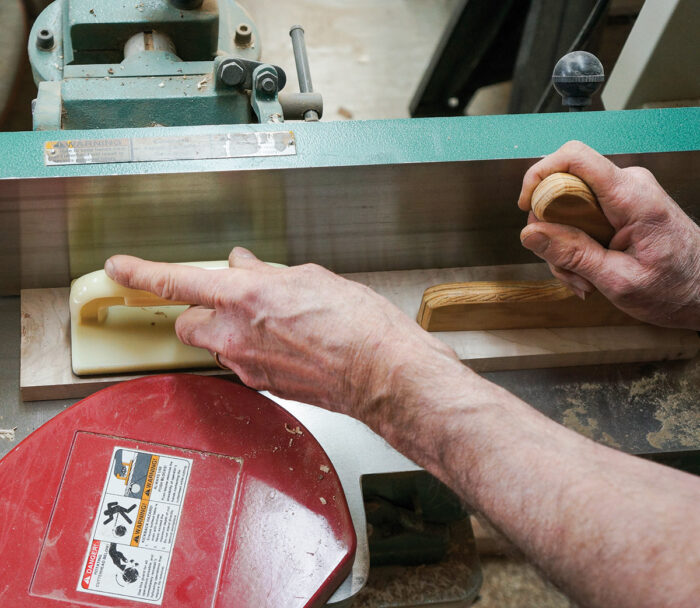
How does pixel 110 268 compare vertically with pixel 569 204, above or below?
below

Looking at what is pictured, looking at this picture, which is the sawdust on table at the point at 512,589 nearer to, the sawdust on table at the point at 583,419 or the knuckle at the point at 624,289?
the sawdust on table at the point at 583,419

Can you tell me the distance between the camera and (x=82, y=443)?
101 cm

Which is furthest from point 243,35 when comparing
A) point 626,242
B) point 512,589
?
point 512,589

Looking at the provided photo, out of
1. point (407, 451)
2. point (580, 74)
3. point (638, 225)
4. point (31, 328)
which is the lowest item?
point (31, 328)

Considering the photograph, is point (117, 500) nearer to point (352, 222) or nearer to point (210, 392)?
point (210, 392)

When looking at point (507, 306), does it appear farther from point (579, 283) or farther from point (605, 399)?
point (605, 399)

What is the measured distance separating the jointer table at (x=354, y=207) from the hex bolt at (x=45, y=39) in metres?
0.44

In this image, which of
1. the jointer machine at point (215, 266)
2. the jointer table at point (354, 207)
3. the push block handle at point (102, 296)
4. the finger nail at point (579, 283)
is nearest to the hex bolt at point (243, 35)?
the jointer machine at point (215, 266)

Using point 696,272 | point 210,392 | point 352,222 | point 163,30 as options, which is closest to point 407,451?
point 210,392

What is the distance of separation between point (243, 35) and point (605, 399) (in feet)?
3.45

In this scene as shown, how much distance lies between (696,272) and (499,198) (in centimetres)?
34

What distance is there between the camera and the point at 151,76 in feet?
4.25

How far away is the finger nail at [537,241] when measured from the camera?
111 centimetres

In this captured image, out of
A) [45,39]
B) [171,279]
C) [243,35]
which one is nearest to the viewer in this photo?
[171,279]
